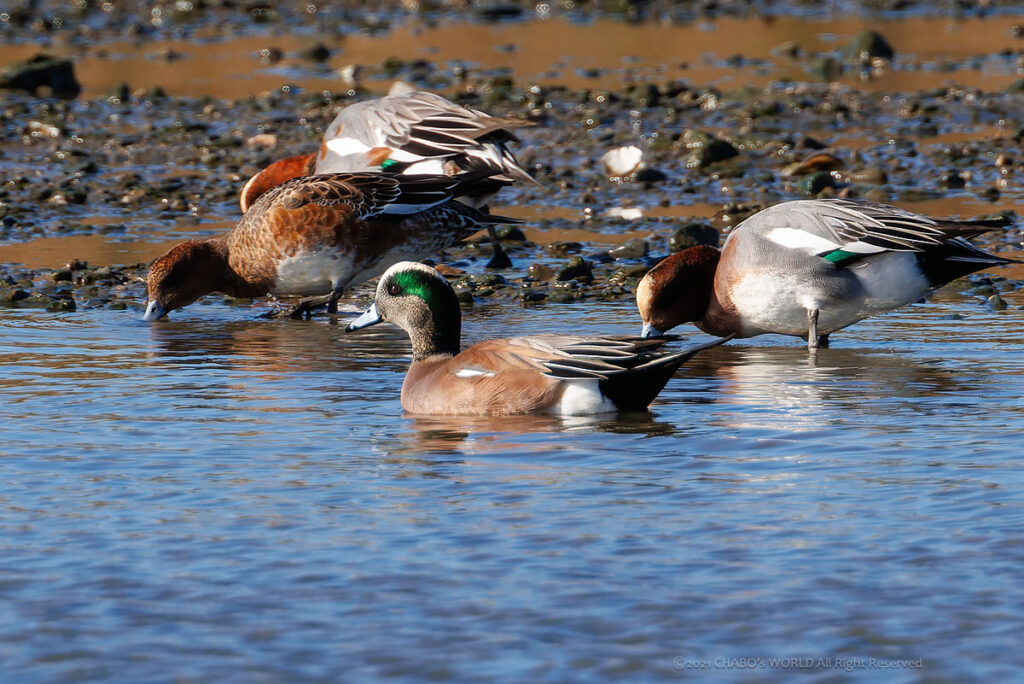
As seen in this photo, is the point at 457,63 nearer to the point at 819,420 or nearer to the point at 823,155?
the point at 823,155

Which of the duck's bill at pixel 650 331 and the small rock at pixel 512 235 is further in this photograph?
the small rock at pixel 512 235

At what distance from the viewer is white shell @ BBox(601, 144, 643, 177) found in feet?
50.1

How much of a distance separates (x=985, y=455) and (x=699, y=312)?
296 centimetres

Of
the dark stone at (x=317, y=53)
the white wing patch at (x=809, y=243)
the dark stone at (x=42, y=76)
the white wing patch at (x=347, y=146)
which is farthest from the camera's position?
the dark stone at (x=317, y=53)

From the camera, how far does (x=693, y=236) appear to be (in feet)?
40.5

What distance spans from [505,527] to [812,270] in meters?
3.84

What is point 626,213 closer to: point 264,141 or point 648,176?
point 648,176

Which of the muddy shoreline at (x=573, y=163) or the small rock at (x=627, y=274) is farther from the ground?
the muddy shoreline at (x=573, y=163)

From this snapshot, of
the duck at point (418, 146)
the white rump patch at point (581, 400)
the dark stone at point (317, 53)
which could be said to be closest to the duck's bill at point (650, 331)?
the white rump patch at point (581, 400)

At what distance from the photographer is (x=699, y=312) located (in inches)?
363

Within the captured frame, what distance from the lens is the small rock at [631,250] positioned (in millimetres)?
12102

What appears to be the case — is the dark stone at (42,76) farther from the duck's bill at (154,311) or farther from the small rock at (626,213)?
the duck's bill at (154,311)

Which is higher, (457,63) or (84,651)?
(457,63)

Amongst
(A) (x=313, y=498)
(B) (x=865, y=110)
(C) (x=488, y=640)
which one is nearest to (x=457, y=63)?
(B) (x=865, y=110)
